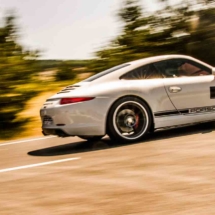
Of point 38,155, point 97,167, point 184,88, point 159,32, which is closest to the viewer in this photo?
point 97,167


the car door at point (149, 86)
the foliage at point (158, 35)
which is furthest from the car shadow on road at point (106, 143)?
the foliage at point (158, 35)

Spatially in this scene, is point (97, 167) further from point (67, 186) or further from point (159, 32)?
point (159, 32)

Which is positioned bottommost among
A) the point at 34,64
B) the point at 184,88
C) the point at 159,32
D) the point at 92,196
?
the point at 92,196

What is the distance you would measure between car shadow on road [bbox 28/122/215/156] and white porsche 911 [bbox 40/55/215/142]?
191 mm

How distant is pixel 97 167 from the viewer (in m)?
5.94

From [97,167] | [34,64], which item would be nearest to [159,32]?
[34,64]

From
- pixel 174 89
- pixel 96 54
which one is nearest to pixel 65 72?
pixel 96 54

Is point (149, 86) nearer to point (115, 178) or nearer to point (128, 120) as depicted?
point (128, 120)

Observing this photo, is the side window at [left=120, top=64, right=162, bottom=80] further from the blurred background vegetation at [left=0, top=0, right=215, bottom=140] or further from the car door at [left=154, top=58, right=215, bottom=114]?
the blurred background vegetation at [left=0, top=0, right=215, bottom=140]

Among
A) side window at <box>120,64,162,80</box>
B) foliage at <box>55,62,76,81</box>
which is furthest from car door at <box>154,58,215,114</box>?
foliage at <box>55,62,76,81</box>

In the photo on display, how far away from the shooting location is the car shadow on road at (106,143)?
7.71m

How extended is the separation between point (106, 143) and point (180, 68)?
1724mm

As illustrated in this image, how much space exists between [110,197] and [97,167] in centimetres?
157

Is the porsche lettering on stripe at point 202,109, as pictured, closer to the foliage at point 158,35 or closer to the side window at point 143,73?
the side window at point 143,73
